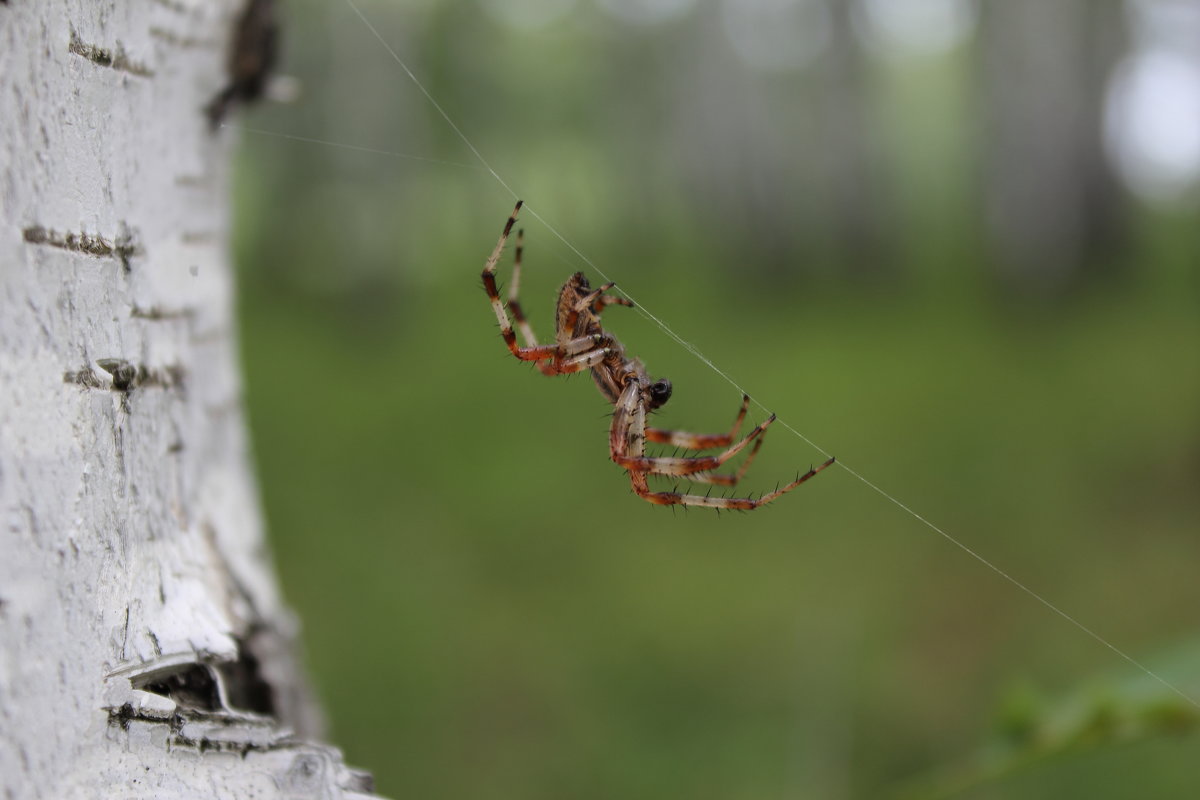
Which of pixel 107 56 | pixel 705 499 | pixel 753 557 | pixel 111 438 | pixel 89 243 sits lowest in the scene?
pixel 111 438

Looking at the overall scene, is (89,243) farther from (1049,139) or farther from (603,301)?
(1049,139)

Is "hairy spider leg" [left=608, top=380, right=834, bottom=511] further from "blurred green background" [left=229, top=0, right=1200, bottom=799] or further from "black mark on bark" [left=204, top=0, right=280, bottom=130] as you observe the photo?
"black mark on bark" [left=204, top=0, right=280, bottom=130]

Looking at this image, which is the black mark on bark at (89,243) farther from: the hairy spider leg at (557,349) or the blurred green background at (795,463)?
the hairy spider leg at (557,349)

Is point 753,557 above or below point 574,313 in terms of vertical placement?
above

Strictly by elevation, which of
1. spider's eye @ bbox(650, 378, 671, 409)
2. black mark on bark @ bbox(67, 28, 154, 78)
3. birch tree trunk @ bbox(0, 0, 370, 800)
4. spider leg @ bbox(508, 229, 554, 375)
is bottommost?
birch tree trunk @ bbox(0, 0, 370, 800)

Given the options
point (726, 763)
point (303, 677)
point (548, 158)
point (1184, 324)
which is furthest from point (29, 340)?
point (548, 158)

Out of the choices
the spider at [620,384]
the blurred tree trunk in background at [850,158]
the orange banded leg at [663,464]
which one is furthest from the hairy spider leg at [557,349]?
the blurred tree trunk in background at [850,158]

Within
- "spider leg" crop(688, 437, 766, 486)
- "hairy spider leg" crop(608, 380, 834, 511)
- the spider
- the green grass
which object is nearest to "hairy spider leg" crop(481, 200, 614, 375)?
the spider

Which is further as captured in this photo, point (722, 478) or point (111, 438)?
point (722, 478)

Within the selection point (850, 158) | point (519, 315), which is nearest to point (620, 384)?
point (519, 315)
